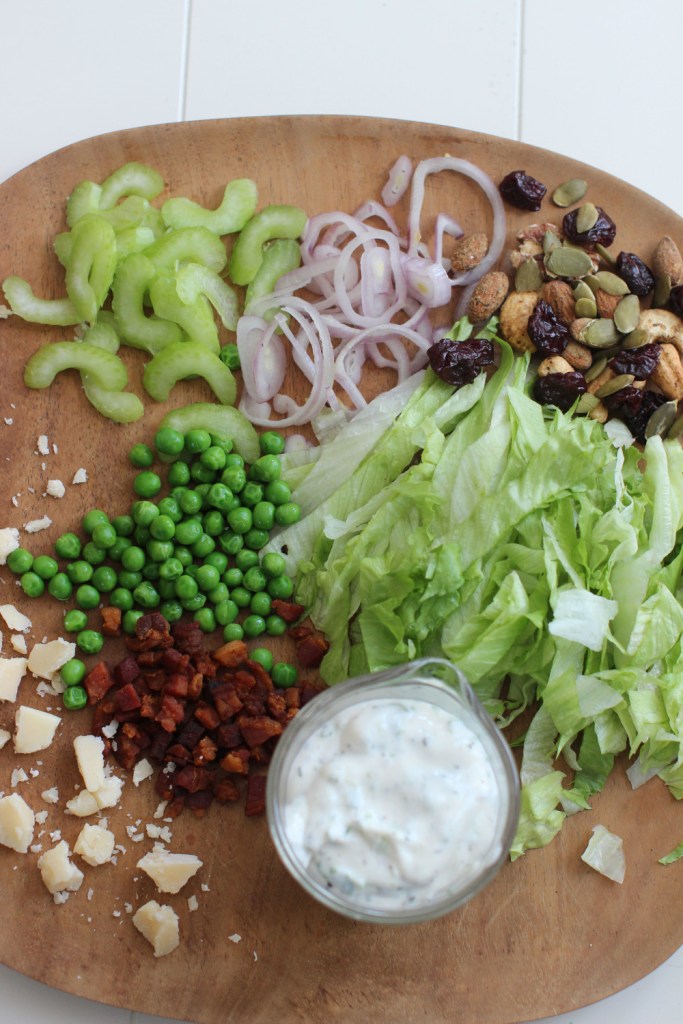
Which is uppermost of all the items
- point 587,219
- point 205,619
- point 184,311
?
point 587,219

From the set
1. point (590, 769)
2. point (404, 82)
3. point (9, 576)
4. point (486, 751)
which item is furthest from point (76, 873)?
point (404, 82)

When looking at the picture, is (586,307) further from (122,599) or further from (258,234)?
(122,599)

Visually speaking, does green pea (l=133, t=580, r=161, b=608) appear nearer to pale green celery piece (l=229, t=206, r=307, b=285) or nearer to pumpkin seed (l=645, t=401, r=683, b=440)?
pale green celery piece (l=229, t=206, r=307, b=285)

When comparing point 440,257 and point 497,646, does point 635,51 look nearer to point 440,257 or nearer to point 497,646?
point 440,257

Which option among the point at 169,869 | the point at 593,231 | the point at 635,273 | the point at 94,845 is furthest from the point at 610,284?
the point at 94,845

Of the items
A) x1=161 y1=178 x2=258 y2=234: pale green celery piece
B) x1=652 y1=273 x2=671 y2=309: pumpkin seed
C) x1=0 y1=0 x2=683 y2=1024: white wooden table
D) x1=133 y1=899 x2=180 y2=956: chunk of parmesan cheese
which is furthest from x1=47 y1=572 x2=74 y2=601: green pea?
x1=652 y1=273 x2=671 y2=309: pumpkin seed

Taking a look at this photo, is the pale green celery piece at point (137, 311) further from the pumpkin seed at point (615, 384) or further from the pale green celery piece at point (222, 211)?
the pumpkin seed at point (615, 384)
